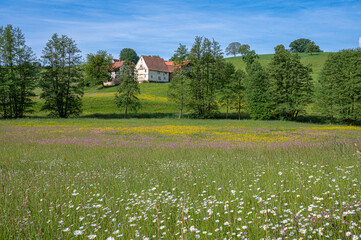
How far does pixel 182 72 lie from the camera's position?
51.9m

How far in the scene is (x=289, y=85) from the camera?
155 feet

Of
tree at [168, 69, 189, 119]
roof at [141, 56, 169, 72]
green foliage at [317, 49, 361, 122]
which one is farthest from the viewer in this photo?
roof at [141, 56, 169, 72]

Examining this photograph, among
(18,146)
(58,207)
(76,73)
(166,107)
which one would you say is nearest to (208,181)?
(58,207)

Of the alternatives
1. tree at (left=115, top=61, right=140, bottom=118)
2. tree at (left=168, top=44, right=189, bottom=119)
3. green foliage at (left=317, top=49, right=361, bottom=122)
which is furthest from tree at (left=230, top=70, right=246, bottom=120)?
tree at (left=115, top=61, right=140, bottom=118)

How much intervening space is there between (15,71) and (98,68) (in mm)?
56029

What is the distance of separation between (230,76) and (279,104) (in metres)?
12.3

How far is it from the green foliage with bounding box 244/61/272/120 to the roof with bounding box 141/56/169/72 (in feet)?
209

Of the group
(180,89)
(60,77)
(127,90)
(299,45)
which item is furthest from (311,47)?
(60,77)

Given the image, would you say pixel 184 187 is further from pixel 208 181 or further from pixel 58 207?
pixel 58 207

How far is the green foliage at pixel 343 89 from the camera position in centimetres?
3922

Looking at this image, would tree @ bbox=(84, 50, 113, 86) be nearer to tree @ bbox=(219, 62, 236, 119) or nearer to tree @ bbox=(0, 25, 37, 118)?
tree @ bbox=(0, 25, 37, 118)

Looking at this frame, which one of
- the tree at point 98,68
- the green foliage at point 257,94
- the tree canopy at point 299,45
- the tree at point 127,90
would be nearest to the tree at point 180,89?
the tree at point 127,90

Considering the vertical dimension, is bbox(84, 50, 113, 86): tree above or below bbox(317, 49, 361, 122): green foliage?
above

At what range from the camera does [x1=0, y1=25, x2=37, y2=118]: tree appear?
42156 millimetres
